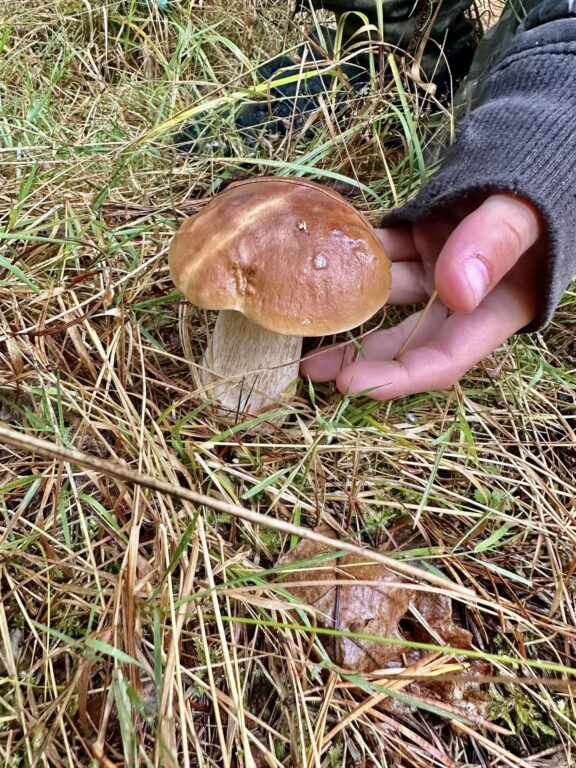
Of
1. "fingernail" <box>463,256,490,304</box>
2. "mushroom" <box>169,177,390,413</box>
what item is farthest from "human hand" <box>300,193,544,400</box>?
"mushroom" <box>169,177,390,413</box>

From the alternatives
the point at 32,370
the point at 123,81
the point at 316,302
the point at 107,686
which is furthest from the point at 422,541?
the point at 123,81

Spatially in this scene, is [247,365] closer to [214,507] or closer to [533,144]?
[214,507]

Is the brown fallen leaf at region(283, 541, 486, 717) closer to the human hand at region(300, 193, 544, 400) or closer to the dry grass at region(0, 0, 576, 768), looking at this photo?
the dry grass at region(0, 0, 576, 768)

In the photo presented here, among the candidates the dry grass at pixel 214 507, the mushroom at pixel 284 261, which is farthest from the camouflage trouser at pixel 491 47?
the mushroom at pixel 284 261

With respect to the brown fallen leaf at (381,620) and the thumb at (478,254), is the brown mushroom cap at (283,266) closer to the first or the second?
the thumb at (478,254)

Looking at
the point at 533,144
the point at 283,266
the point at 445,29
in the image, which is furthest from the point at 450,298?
the point at 445,29
